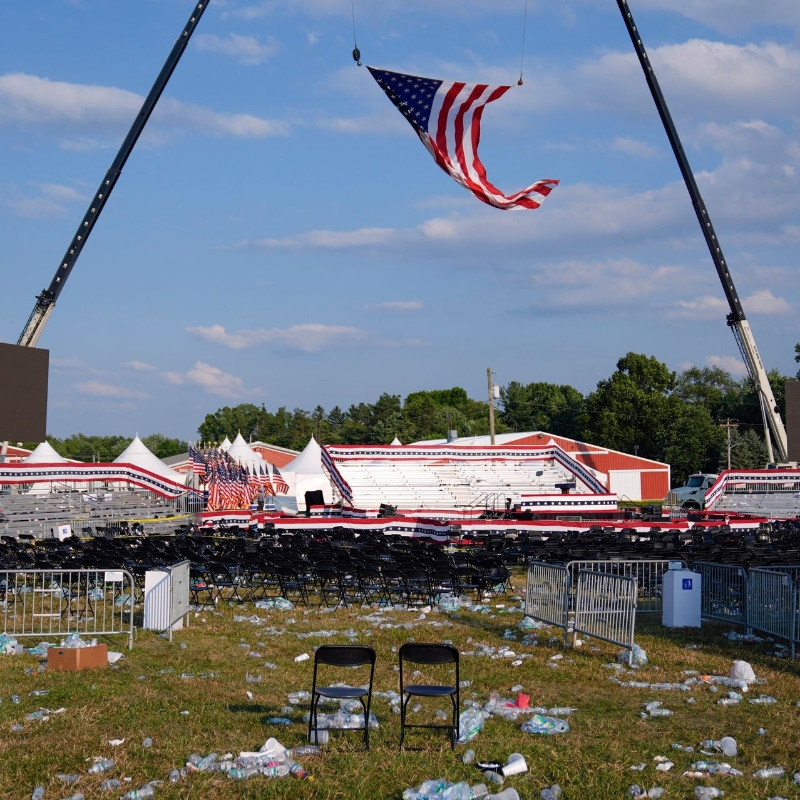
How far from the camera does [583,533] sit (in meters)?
27.0

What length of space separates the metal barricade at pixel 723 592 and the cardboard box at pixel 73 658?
8.41 metres

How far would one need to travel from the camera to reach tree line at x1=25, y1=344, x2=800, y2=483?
257 ft

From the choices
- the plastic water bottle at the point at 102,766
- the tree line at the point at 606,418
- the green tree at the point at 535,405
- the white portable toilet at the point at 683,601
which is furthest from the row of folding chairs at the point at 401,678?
the green tree at the point at 535,405

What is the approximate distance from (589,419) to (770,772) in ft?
256

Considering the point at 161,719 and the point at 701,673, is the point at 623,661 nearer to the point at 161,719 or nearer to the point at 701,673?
the point at 701,673

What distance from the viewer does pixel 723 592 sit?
1470 centimetres

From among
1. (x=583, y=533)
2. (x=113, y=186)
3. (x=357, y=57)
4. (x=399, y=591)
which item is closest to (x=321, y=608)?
(x=399, y=591)

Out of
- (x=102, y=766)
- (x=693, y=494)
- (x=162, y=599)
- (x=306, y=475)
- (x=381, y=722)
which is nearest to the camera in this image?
(x=102, y=766)

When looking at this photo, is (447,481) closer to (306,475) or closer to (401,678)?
(306,475)

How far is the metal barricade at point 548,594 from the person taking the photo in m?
12.9

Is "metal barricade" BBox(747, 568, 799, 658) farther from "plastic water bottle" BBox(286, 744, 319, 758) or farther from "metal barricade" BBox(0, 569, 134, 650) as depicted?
"metal barricade" BBox(0, 569, 134, 650)

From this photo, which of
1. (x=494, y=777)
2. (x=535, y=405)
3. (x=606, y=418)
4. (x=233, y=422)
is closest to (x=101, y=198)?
(x=494, y=777)

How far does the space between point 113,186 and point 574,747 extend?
1411 inches

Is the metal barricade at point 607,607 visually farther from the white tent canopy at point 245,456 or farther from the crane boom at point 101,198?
the white tent canopy at point 245,456
